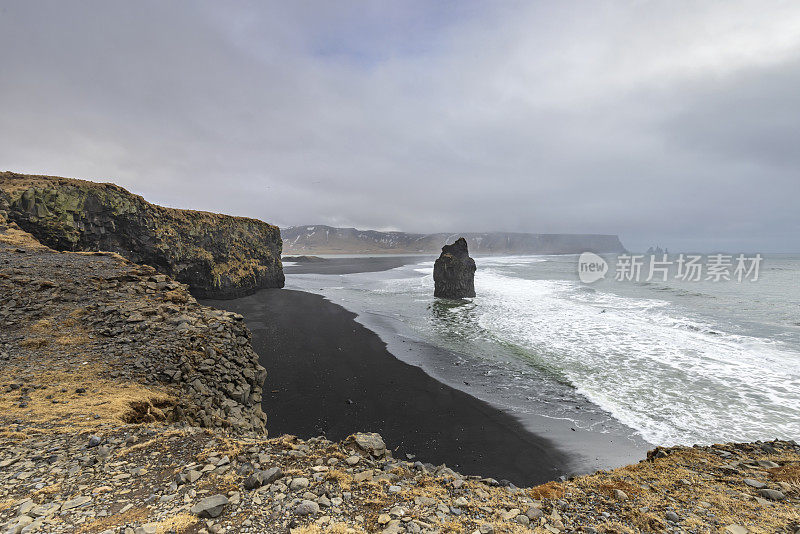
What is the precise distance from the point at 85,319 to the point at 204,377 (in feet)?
14.7

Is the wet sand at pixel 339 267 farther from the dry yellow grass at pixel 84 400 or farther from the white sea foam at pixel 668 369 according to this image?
the dry yellow grass at pixel 84 400

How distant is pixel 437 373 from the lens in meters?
14.0

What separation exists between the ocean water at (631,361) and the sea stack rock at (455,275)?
4.22 m

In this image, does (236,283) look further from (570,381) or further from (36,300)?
(570,381)

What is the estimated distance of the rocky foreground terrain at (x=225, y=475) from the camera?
12.1ft

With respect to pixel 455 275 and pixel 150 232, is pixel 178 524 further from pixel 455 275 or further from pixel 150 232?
pixel 455 275

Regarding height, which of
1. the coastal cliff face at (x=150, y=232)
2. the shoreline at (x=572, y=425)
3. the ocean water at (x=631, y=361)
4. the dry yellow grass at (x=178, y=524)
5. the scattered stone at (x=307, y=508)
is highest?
the coastal cliff face at (x=150, y=232)

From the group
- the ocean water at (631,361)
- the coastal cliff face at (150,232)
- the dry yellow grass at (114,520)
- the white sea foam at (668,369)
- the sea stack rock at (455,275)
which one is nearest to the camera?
the dry yellow grass at (114,520)

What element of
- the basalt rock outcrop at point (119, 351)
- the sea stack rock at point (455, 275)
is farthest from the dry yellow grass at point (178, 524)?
the sea stack rock at point (455, 275)

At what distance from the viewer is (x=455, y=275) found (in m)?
35.0

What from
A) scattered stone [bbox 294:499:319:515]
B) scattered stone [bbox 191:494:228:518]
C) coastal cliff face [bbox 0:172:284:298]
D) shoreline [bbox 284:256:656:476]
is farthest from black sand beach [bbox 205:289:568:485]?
coastal cliff face [bbox 0:172:284:298]

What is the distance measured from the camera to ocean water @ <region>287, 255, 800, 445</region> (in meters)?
10.4

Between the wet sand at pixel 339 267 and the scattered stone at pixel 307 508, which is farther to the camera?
the wet sand at pixel 339 267

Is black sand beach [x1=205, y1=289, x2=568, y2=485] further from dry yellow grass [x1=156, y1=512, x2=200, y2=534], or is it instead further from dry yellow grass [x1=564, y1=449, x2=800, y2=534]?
dry yellow grass [x1=156, y1=512, x2=200, y2=534]
